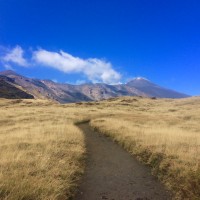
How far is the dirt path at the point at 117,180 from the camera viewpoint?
39.9 feet

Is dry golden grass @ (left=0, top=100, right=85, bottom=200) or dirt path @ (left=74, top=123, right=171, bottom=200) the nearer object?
dry golden grass @ (left=0, top=100, right=85, bottom=200)

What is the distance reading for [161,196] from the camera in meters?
12.1

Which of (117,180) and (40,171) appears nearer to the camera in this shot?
(40,171)

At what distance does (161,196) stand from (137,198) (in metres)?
1.04

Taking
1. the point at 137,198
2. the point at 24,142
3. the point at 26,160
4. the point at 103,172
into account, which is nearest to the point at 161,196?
the point at 137,198

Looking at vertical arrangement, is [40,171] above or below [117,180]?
above

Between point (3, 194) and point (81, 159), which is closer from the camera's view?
point (3, 194)

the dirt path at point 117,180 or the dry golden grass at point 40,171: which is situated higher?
the dry golden grass at point 40,171

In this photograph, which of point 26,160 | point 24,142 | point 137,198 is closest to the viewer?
point 137,198

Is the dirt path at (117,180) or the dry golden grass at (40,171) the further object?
the dirt path at (117,180)

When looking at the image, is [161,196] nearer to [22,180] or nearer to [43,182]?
[43,182]

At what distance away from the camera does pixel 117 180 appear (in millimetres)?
14289

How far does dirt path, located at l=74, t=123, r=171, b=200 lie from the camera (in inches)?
479

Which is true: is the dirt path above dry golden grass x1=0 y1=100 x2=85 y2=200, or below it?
below
